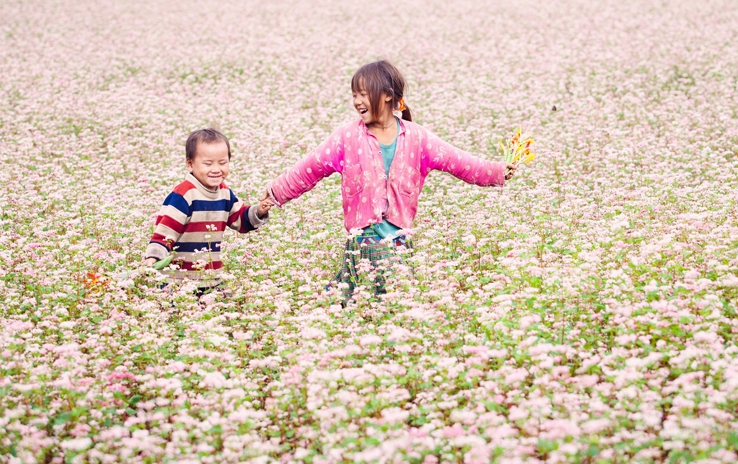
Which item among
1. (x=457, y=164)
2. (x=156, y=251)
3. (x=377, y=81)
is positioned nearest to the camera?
(x=377, y=81)

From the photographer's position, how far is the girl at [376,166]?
4.88m

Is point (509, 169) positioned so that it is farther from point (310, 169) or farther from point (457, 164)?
point (310, 169)

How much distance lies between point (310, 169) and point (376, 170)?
2.13ft

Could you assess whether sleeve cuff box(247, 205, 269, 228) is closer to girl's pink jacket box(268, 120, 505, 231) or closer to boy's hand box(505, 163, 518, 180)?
girl's pink jacket box(268, 120, 505, 231)

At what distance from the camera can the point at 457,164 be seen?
528 cm

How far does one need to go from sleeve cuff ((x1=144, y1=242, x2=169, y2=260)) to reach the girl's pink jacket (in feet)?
3.53

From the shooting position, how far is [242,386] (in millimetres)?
3666

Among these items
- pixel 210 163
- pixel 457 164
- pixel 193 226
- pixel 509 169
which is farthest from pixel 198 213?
pixel 509 169

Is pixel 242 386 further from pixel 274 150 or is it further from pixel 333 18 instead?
pixel 333 18

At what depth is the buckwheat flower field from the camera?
3037mm

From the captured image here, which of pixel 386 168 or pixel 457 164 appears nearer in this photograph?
pixel 386 168

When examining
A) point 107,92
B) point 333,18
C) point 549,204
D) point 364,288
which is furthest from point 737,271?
point 333,18

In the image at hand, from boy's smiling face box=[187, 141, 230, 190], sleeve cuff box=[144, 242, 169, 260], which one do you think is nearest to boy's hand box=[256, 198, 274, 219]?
boy's smiling face box=[187, 141, 230, 190]

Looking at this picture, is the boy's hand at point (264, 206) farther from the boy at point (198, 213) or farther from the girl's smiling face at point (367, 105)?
the girl's smiling face at point (367, 105)
